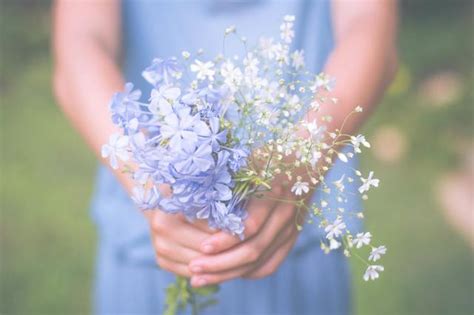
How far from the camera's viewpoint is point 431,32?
15.6 feet

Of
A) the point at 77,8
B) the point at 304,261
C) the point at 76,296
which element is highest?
the point at 77,8

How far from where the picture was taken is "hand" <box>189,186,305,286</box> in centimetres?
106

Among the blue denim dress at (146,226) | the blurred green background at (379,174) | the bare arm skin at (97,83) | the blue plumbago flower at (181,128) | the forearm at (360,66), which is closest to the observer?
the blue plumbago flower at (181,128)

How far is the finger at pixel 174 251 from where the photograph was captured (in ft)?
3.65

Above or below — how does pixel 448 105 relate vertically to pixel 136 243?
below

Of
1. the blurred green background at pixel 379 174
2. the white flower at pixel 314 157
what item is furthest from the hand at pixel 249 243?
the blurred green background at pixel 379 174

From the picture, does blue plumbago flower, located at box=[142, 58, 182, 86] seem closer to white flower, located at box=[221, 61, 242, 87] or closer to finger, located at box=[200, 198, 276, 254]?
white flower, located at box=[221, 61, 242, 87]

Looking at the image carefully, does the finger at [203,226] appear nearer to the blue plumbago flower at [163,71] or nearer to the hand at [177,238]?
the hand at [177,238]

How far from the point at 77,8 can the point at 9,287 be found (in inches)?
71.2

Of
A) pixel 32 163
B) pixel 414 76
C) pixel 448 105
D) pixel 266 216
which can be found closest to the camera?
pixel 266 216

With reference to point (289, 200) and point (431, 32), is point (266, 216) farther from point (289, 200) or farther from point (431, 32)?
point (431, 32)

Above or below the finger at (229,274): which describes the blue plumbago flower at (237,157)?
above

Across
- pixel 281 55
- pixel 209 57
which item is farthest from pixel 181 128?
pixel 209 57

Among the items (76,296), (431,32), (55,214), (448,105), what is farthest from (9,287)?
(431,32)
